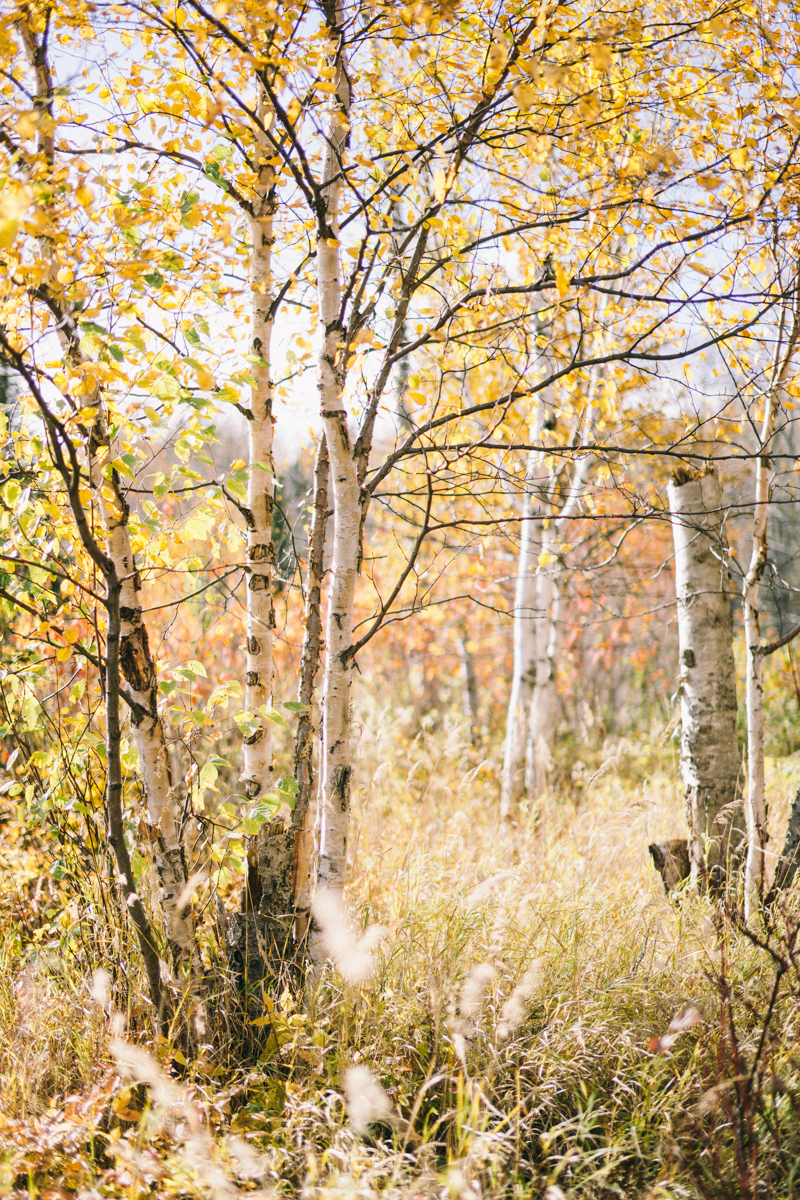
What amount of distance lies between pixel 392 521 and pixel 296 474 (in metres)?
10.7

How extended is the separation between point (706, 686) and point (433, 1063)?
238cm

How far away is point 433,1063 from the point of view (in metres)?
1.98

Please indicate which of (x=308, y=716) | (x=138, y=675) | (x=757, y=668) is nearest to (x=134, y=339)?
(x=138, y=675)

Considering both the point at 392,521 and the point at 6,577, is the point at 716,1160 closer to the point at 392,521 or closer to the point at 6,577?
the point at 6,577

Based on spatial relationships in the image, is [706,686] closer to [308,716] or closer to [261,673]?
[308,716]

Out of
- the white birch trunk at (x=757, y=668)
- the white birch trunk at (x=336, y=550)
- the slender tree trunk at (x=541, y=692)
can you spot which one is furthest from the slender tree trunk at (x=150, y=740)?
the slender tree trunk at (x=541, y=692)

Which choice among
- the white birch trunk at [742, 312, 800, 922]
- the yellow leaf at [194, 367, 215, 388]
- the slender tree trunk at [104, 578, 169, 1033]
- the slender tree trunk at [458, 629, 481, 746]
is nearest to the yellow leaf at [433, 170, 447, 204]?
the yellow leaf at [194, 367, 215, 388]

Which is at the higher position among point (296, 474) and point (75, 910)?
point (296, 474)

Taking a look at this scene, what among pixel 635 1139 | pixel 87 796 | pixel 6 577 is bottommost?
pixel 635 1139

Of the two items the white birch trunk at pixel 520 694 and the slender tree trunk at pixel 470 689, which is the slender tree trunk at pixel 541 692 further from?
the slender tree trunk at pixel 470 689

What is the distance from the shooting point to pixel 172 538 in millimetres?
2463

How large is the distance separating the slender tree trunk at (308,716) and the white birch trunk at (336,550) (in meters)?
0.11

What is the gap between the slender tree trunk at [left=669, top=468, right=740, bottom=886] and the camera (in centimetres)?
363

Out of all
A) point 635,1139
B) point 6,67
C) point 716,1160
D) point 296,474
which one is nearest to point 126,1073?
point 635,1139
